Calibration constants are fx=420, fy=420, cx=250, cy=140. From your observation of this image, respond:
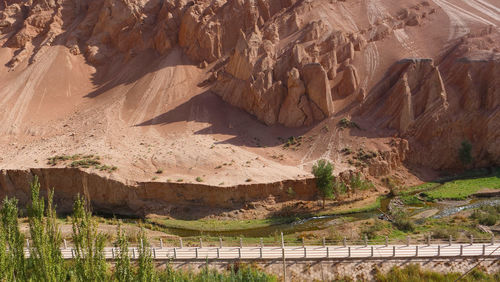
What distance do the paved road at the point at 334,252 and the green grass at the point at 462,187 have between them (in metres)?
13.7

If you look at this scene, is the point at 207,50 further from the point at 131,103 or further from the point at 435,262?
the point at 435,262

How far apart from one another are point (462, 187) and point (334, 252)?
65.2 feet

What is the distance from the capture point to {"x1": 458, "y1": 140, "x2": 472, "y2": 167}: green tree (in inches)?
1548

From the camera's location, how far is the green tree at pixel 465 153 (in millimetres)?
39312

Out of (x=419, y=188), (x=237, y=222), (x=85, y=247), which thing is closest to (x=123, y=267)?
(x=85, y=247)

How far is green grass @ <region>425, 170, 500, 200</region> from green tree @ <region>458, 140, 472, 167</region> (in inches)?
101

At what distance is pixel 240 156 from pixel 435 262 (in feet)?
72.9

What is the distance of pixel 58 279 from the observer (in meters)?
12.2

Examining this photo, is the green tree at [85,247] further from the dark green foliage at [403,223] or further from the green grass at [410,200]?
the green grass at [410,200]

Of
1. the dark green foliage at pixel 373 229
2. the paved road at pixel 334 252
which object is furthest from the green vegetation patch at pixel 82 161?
the dark green foliage at pixel 373 229

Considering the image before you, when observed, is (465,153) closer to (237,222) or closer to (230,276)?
(237,222)

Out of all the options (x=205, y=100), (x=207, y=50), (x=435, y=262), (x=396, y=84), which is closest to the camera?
(x=435, y=262)

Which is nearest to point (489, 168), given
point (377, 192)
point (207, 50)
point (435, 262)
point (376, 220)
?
point (377, 192)

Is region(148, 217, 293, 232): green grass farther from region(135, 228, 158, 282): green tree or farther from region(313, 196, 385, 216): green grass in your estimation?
region(135, 228, 158, 282): green tree
